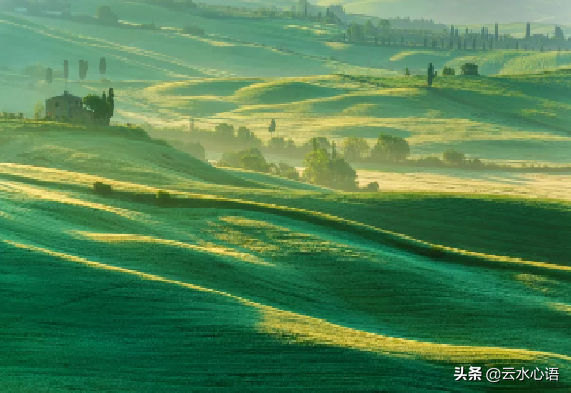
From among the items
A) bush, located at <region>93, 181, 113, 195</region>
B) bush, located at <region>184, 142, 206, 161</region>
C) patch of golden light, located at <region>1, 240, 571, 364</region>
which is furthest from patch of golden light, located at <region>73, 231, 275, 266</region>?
bush, located at <region>184, 142, 206, 161</region>

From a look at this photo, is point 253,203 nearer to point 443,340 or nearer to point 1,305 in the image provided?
point 443,340

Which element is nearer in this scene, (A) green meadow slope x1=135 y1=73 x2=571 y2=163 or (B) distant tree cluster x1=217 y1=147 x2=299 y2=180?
(B) distant tree cluster x1=217 y1=147 x2=299 y2=180

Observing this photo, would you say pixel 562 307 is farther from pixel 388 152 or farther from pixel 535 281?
pixel 388 152

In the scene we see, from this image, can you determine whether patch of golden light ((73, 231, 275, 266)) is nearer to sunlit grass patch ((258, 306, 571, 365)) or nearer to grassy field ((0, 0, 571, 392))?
grassy field ((0, 0, 571, 392))

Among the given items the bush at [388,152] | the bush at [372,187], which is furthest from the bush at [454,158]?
the bush at [372,187]

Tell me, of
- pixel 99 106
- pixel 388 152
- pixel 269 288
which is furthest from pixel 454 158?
pixel 269 288

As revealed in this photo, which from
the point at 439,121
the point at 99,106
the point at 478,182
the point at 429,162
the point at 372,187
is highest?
the point at 99,106
